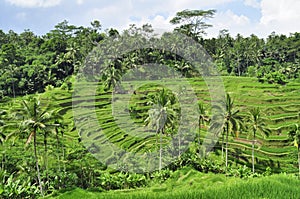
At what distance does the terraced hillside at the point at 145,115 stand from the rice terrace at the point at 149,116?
10 centimetres

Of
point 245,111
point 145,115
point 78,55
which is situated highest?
point 78,55

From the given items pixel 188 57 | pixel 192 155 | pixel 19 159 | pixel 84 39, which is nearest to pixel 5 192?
pixel 19 159

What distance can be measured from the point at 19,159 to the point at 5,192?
7.49 m

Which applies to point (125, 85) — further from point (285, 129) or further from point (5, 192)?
point (5, 192)

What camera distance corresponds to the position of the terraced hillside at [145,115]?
21516 mm

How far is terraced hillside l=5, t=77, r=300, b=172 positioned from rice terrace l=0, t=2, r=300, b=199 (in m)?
0.10

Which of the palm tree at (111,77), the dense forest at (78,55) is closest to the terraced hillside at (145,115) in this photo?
the palm tree at (111,77)

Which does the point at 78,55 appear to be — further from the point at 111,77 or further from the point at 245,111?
the point at 245,111

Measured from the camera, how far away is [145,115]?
27219mm

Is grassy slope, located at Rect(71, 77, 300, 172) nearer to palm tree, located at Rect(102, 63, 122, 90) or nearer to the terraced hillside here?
the terraced hillside

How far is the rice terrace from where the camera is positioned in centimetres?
1462

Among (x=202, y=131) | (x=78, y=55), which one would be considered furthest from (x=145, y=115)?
(x=78, y=55)

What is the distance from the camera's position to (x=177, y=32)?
43.3 metres

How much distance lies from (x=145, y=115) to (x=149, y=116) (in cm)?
762
